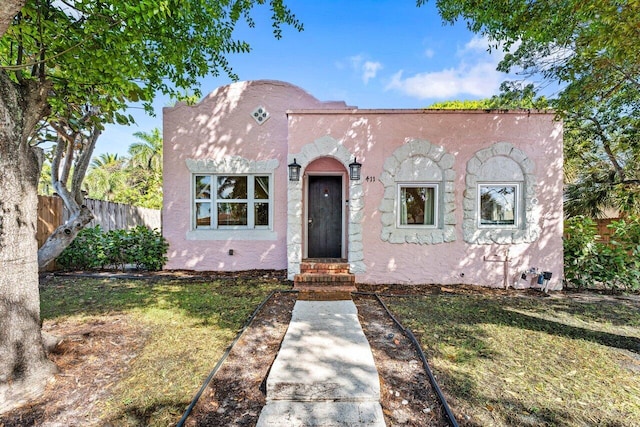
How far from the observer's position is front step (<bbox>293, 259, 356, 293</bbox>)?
5.59 meters

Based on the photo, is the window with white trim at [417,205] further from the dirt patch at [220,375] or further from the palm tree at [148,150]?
the palm tree at [148,150]

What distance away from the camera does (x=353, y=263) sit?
5.91 m

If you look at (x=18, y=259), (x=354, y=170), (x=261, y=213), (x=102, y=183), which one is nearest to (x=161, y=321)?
(x=18, y=259)

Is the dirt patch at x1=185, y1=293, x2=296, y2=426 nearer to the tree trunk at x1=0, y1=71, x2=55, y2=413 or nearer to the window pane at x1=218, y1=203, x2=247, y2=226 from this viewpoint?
the tree trunk at x1=0, y1=71, x2=55, y2=413

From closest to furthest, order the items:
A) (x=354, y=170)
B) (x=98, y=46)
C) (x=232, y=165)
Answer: (x=98, y=46), (x=354, y=170), (x=232, y=165)

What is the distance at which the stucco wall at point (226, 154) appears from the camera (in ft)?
22.7

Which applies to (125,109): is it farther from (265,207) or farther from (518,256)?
(518,256)

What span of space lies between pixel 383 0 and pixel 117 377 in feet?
28.0

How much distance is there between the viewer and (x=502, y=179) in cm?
587

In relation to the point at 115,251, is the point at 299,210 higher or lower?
higher

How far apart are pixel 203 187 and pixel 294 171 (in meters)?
2.67

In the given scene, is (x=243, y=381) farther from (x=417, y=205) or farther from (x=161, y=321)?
(x=417, y=205)

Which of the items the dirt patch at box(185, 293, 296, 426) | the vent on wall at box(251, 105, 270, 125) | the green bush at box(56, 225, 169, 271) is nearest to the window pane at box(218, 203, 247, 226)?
the green bush at box(56, 225, 169, 271)

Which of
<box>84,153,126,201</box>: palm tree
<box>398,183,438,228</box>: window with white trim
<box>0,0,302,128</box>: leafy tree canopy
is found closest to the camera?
<box>0,0,302,128</box>: leafy tree canopy
